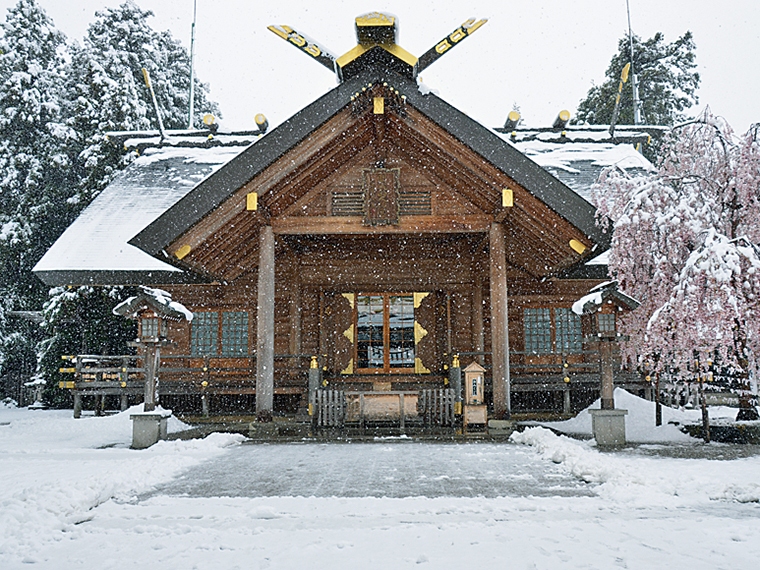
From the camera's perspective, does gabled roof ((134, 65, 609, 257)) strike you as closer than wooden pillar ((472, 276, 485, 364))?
Yes

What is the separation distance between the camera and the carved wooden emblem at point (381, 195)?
11383mm

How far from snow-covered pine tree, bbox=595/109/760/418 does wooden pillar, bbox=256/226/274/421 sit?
20.2ft

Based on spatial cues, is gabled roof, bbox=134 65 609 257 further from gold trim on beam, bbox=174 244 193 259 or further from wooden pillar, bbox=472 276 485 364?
wooden pillar, bbox=472 276 485 364

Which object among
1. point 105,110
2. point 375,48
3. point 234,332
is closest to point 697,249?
point 375,48

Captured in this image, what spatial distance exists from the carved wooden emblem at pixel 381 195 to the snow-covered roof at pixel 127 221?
446 cm

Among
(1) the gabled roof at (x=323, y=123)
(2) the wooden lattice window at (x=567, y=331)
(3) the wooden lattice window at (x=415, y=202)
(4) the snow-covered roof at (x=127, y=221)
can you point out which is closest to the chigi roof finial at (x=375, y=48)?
(1) the gabled roof at (x=323, y=123)

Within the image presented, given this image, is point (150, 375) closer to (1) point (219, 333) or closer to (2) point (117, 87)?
(1) point (219, 333)

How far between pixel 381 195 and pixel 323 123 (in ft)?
6.02

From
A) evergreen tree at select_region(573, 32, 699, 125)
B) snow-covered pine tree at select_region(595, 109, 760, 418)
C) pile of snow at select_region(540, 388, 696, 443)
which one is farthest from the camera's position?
evergreen tree at select_region(573, 32, 699, 125)

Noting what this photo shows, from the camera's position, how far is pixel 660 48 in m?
34.1

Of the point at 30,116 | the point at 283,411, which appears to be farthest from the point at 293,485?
the point at 30,116

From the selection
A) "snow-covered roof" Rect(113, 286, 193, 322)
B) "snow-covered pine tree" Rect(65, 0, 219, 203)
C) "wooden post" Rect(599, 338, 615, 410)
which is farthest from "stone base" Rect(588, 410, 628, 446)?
"snow-covered pine tree" Rect(65, 0, 219, 203)

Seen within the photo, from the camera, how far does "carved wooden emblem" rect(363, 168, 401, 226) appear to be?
11.4m

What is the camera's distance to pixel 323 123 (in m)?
10.4
